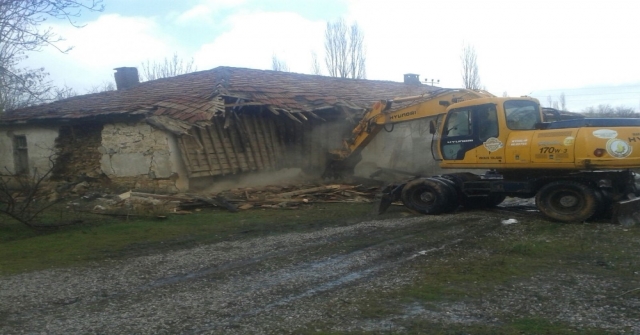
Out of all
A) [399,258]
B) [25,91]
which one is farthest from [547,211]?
[25,91]

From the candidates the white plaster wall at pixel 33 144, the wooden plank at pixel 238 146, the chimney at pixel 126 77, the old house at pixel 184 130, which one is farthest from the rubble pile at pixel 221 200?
the chimney at pixel 126 77

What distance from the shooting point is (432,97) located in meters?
14.8

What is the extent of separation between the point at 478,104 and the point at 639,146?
10.5ft

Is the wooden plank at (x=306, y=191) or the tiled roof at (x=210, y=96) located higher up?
the tiled roof at (x=210, y=96)

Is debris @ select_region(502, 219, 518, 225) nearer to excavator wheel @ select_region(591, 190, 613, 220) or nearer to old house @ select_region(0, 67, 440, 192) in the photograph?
excavator wheel @ select_region(591, 190, 613, 220)

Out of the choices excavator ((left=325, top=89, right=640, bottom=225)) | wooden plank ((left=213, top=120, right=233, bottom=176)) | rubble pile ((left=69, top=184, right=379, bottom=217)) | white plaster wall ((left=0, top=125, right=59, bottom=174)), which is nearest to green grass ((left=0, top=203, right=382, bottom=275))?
rubble pile ((left=69, top=184, right=379, bottom=217))

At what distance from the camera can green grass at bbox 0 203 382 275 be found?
10.4m

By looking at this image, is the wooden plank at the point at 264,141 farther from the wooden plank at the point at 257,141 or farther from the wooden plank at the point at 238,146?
the wooden plank at the point at 238,146

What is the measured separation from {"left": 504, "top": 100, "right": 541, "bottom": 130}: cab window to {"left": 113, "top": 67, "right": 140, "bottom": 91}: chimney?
18.2m

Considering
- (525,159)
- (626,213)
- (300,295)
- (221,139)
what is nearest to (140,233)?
(300,295)

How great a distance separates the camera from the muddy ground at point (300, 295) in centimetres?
629

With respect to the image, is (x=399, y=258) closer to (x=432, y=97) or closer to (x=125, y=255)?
(x=125, y=255)

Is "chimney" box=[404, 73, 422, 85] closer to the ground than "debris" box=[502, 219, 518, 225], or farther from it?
farther from it

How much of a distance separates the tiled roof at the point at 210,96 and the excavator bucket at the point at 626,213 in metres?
11.0
